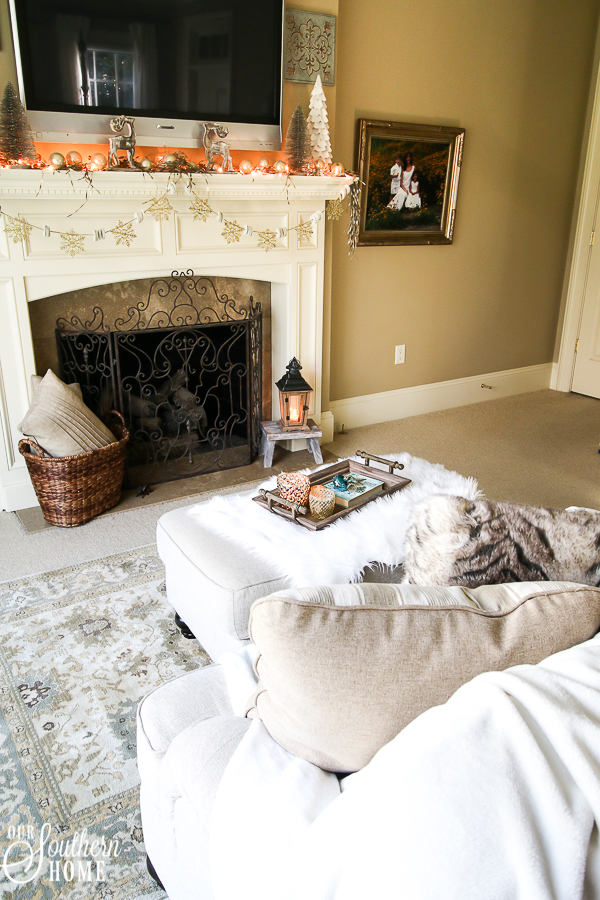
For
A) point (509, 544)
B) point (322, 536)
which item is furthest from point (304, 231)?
point (509, 544)

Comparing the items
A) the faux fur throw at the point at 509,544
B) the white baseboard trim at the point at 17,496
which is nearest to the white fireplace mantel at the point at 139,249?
the white baseboard trim at the point at 17,496

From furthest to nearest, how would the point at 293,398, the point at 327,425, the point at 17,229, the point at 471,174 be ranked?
the point at 471,174 < the point at 327,425 < the point at 293,398 < the point at 17,229

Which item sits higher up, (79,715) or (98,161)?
(98,161)

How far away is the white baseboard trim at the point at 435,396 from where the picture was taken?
13.8 ft

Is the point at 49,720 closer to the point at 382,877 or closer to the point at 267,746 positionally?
the point at 267,746

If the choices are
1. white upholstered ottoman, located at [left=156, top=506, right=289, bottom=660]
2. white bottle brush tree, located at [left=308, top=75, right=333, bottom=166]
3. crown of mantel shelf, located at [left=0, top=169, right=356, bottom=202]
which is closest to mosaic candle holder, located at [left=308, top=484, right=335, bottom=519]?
white upholstered ottoman, located at [left=156, top=506, right=289, bottom=660]

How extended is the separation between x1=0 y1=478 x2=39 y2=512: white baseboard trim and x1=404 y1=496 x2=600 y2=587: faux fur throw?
2.34 m

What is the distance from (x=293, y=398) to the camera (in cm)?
345

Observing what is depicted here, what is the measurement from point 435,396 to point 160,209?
236 cm

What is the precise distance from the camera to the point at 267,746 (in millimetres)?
950

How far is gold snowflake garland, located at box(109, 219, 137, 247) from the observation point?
2914mm

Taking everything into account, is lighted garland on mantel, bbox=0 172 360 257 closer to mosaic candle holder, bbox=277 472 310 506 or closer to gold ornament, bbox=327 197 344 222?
gold ornament, bbox=327 197 344 222

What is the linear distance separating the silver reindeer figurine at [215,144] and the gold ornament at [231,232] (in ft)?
0.90

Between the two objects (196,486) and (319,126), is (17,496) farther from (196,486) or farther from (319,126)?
(319,126)
